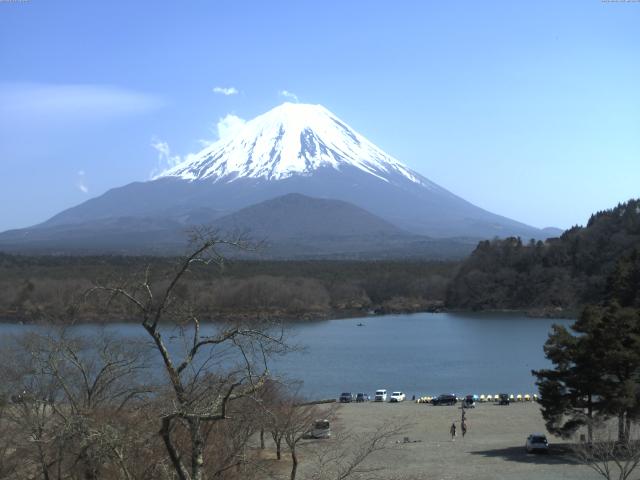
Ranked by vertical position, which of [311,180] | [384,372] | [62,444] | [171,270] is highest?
[311,180]

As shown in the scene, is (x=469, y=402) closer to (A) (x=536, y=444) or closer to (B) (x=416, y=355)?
(A) (x=536, y=444)

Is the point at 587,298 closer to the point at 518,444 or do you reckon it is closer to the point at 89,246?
the point at 518,444

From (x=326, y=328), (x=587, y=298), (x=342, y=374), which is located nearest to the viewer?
(x=342, y=374)

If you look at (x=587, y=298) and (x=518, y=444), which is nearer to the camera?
(x=518, y=444)

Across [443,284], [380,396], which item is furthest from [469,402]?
[443,284]

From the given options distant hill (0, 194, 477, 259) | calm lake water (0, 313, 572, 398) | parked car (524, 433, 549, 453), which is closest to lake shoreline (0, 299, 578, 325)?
calm lake water (0, 313, 572, 398)

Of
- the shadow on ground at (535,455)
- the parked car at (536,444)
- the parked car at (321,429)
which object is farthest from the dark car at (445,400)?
the parked car at (321,429)

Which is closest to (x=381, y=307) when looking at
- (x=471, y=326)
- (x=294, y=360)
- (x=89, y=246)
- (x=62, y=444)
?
(x=471, y=326)

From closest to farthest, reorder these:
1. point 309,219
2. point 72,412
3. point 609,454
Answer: point 72,412 → point 609,454 → point 309,219
